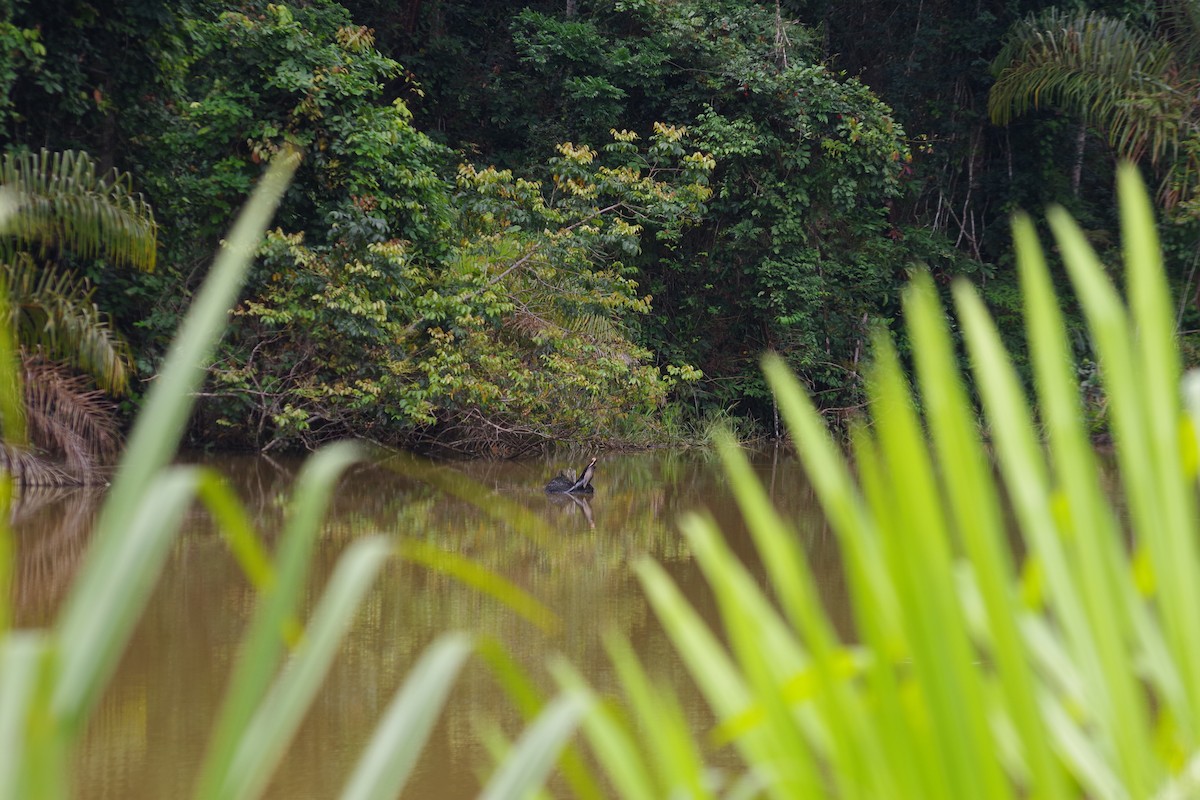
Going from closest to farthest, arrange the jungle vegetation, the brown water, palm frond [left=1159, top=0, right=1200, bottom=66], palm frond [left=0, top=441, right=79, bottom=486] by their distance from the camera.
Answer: the brown water → palm frond [left=0, top=441, right=79, bottom=486] → the jungle vegetation → palm frond [left=1159, top=0, right=1200, bottom=66]

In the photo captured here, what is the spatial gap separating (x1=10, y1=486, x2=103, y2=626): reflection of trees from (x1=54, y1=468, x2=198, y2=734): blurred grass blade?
12.1 feet

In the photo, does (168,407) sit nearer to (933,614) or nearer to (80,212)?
(933,614)

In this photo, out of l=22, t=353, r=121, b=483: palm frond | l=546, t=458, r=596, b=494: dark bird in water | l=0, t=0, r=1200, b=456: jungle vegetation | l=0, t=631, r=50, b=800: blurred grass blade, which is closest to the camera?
l=0, t=631, r=50, b=800: blurred grass blade

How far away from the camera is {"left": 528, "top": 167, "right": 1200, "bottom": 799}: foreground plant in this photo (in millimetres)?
352

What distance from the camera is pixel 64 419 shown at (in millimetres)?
7762

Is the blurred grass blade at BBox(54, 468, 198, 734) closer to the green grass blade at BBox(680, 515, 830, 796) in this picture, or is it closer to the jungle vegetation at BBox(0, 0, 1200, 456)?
the green grass blade at BBox(680, 515, 830, 796)

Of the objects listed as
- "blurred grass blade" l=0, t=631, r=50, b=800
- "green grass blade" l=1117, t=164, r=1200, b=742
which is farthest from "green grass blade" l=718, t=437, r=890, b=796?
"blurred grass blade" l=0, t=631, r=50, b=800

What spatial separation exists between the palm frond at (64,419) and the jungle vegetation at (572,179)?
12 centimetres

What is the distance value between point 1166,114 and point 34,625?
10872 mm

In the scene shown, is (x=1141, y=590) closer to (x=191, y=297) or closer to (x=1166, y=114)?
(x=191, y=297)

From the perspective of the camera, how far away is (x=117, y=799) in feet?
9.04

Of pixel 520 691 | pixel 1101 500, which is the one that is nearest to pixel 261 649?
Result: pixel 520 691

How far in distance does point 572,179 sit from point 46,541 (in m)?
6.40

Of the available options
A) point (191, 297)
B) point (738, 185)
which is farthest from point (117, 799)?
point (738, 185)
